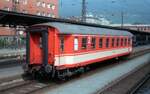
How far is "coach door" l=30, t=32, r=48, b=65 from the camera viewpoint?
55.8ft

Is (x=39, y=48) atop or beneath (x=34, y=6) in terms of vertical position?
beneath

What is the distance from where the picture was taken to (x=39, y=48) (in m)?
17.9

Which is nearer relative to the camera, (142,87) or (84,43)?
(142,87)

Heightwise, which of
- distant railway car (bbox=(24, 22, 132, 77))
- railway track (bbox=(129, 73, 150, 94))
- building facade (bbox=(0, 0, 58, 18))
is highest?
building facade (bbox=(0, 0, 58, 18))

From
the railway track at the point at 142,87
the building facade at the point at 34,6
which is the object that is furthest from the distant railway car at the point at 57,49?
the building facade at the point at 34,6

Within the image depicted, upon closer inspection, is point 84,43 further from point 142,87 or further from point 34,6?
point 34,6

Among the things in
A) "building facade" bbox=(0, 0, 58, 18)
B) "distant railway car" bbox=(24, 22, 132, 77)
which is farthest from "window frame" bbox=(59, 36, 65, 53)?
"building facade" bbox=(0, 0, 58, 18)

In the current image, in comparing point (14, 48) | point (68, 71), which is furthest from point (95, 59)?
point (14, 48)

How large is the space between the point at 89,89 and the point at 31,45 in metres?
4.18

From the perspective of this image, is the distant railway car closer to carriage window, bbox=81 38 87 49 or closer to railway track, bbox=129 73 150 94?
carriage window, bbox=81 38 87 49

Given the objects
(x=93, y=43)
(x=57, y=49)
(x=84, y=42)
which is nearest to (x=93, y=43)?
(x=93, y=43)

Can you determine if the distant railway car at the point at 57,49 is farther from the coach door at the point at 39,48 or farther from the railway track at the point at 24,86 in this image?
the railway track at the point at 24,86

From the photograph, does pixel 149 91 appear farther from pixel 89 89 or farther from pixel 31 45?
pixel 31 45

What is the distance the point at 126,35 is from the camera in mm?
31641
